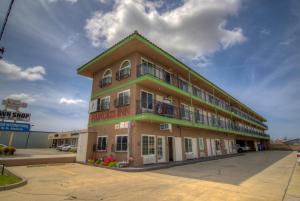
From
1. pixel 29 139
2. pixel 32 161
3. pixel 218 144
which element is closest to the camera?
pixel 32 161

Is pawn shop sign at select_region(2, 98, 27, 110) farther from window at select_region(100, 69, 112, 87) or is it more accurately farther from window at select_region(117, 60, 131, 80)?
window at select_region(117, 60, 131, 80)

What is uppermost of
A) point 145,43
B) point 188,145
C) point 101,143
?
point 145,43

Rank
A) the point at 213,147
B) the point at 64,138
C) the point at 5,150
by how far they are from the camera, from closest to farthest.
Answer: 1. the point at 5,150
2. the point at 213,147
3. the point at 64,138

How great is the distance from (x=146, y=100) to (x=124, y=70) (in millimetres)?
3864

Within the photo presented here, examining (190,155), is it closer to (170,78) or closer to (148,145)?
(148,145)

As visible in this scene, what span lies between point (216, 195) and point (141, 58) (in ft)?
42.9

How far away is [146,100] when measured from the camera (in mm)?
16047

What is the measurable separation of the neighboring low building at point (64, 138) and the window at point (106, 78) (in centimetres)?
2957

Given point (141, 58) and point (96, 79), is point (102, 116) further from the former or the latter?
point (141, 58)

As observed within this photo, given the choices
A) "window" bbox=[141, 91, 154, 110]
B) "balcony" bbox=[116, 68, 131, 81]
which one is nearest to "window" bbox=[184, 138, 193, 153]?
"window" bbox=[141, 91, 154, 110]

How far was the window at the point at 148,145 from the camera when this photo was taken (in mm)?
14609

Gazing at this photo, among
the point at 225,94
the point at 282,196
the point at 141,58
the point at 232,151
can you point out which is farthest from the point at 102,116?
the point at 232,151

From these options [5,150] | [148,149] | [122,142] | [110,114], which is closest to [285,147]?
[148,149]

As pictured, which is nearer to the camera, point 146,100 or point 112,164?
point 112,164
